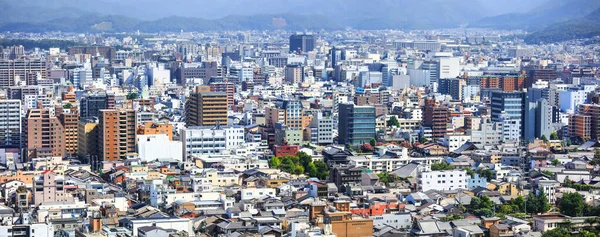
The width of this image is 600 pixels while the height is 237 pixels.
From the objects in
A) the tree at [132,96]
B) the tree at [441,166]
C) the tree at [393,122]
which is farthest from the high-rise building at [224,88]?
the tree at [441,166]

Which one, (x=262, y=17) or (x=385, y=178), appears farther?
(x=262, y=17)

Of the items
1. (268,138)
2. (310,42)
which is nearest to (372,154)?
(268,138)

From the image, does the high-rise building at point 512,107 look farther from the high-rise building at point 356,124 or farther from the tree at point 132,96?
the tree at point 132,96

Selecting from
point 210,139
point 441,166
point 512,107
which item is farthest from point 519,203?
point 512,107

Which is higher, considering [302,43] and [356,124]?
[302,43]

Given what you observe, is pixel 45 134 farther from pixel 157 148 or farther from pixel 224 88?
pixel 224 88
